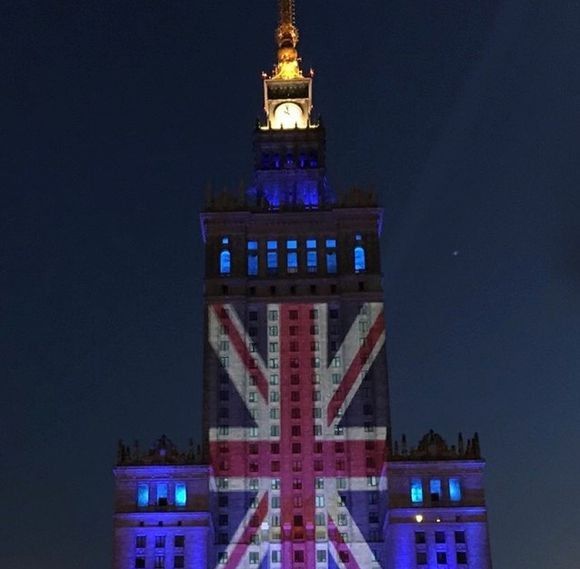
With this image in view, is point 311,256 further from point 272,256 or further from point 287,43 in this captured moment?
point 287,43

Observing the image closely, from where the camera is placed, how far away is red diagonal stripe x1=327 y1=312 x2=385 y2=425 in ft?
441

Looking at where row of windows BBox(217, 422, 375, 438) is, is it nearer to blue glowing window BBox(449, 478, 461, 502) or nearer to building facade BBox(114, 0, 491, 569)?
building facade BBox(114, 0, 491, 569)

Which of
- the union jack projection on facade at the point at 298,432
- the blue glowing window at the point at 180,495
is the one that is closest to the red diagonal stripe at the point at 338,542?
the union jack projection on facade at the point at 298,432

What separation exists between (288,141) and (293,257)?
2047 centimetres

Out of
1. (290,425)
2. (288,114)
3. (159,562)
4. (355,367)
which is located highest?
(288,114)

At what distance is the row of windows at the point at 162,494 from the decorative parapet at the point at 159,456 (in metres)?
2.37

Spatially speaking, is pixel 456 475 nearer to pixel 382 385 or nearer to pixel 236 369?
pixel 382 385

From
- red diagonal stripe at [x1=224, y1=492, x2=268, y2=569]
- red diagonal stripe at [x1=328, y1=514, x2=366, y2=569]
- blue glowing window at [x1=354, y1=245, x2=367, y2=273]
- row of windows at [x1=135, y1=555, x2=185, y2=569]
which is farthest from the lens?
blue glowing window at [x1=354, y1=245, x2=367, y2=273]

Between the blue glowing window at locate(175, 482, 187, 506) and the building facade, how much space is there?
11 cm

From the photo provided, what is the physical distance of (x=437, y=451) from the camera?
123 meters

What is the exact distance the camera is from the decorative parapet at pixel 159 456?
12394 cm

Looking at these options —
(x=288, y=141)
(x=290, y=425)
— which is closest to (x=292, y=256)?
(x=288, y=141)

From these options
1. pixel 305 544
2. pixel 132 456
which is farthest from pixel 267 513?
pixel 132 456

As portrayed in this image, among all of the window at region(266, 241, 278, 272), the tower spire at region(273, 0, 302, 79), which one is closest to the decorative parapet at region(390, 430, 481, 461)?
the window at region(266, 241, 278, 272)
